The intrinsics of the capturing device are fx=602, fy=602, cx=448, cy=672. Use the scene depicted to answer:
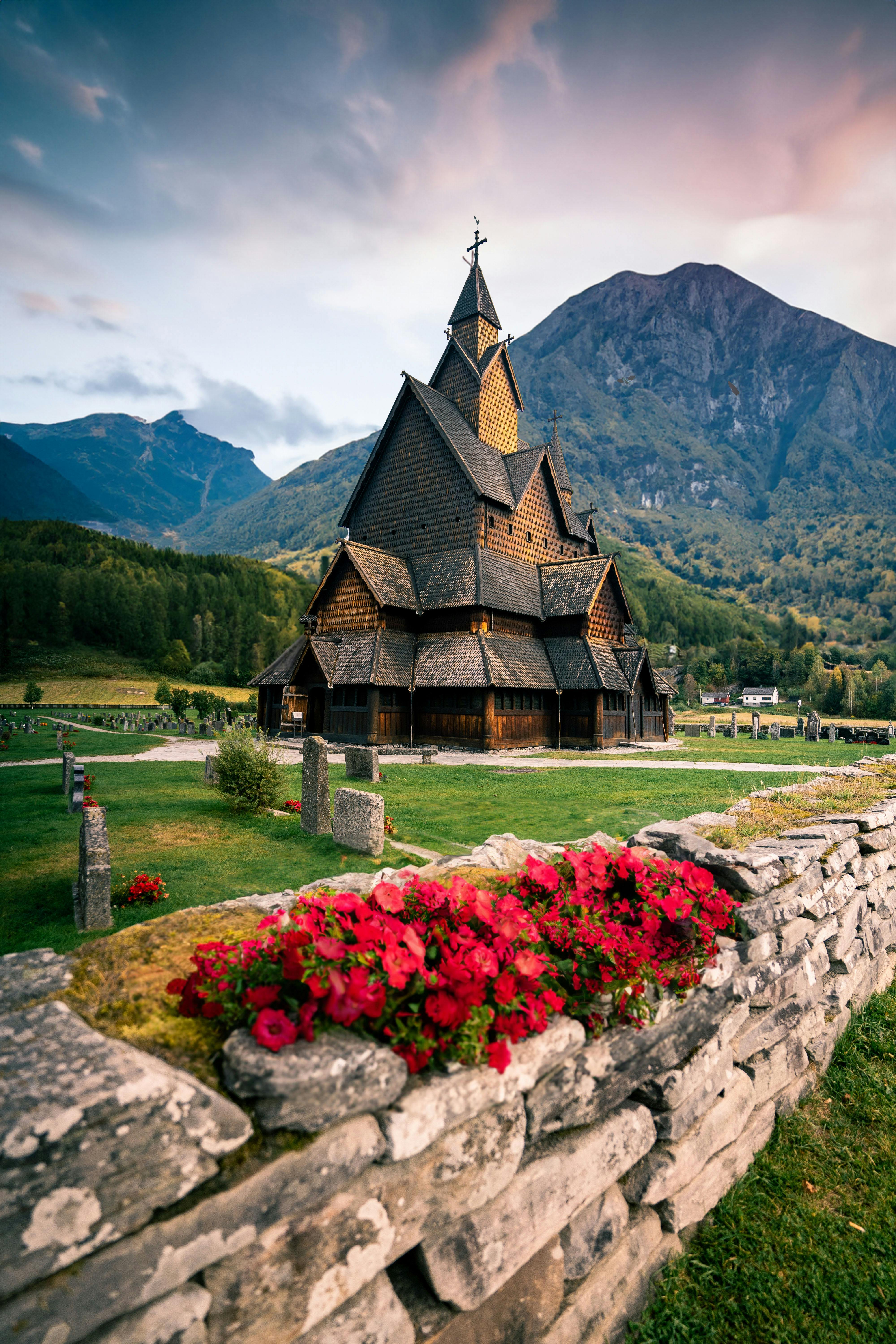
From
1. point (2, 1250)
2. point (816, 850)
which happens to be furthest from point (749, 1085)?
point (2, 1250)

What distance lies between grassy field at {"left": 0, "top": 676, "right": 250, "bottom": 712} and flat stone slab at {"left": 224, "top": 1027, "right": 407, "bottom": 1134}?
2462 inches

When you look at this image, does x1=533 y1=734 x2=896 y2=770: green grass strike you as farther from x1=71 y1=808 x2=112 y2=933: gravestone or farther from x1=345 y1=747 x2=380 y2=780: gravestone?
x1=71 y1=808 x2=112 y2=933: gravestone

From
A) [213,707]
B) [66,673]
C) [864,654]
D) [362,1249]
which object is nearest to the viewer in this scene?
[362,1249]

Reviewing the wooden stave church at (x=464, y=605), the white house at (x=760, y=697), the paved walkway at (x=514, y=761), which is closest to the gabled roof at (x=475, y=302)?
the wooden stave church at (x=464, y=605)

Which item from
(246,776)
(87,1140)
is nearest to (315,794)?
(246,776)

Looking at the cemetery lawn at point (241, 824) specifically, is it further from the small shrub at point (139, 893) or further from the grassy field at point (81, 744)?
the grassy field at point (81, 744)

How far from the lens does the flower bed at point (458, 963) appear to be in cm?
233

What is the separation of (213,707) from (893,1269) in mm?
48827

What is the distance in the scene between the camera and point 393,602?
90.2 ft

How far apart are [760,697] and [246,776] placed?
11597 cm

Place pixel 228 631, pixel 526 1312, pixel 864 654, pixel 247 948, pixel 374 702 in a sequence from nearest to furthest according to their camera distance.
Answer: pixel 247 948 → pixel 526 1312 → pixel 374 702 → pixel 228 631 → pixel 864 654

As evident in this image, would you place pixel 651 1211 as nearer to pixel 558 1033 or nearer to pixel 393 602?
pixel 558 1033

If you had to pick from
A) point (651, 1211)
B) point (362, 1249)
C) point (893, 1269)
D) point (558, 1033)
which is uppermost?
point (558, 1033)

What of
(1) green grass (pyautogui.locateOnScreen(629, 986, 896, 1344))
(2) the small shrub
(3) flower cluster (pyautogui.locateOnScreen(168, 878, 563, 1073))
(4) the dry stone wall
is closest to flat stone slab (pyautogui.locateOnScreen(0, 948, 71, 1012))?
(4) the dry stone wall
